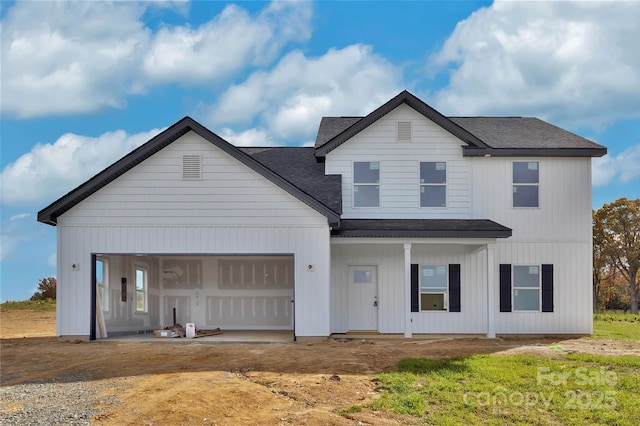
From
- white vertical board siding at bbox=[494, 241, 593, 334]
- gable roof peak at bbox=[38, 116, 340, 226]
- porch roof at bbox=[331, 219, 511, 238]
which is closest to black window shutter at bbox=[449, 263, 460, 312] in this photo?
white vertical board siding at bbox=[494, 241, 593, 334]

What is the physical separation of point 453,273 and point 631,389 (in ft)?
30.2

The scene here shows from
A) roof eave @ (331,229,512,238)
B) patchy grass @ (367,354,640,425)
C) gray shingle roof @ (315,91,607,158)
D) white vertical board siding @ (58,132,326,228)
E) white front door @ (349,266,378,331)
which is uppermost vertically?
gray shingle roof @ (315,91,607,158)

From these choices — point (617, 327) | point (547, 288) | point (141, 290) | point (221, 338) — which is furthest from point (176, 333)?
point (617, 327)

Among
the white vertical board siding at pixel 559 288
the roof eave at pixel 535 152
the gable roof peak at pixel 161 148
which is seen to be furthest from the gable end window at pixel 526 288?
the gable roof peak at pixel 161 148

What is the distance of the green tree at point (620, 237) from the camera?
123ft

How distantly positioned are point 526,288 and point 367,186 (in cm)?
→ 597

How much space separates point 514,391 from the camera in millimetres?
12477

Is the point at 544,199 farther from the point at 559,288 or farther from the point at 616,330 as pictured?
the point at 616,330

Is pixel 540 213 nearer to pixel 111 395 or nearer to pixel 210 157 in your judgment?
pixel 210 157

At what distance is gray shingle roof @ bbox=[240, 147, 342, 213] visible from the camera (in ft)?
70.6

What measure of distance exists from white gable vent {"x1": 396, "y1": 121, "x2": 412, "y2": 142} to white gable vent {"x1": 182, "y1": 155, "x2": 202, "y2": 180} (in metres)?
6.52


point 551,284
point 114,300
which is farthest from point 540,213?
point 114,300

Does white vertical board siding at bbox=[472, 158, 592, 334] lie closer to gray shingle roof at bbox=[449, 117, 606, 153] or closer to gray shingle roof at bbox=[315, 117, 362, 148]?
gray shingle roof at bbox=[449, 117, 606, 153]

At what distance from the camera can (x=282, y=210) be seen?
19391 millimetres
